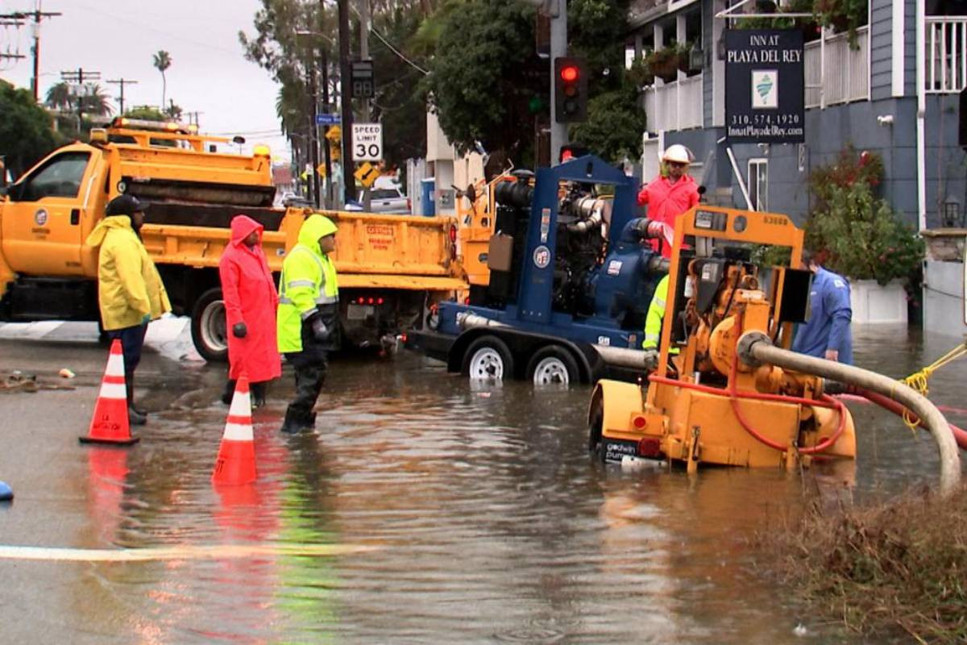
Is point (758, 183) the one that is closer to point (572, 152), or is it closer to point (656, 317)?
point (572, 152)

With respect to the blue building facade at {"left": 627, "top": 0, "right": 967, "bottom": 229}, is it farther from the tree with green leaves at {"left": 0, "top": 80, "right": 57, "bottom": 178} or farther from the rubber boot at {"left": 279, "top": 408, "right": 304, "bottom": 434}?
the tree with green leaves at {"left": 0, "top": 80, "right": 57, "bottom": 178}

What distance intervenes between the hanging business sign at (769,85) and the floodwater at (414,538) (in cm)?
1079

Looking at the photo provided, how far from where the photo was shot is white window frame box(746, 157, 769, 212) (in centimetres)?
2695

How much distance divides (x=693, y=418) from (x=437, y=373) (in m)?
7.17

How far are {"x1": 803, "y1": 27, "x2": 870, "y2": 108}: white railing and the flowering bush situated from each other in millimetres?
1386

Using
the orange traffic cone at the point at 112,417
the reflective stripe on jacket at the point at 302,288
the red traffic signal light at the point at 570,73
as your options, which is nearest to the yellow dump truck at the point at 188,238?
the red traffic signal light at the point at 570,73

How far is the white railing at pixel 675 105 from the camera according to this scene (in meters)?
31.2

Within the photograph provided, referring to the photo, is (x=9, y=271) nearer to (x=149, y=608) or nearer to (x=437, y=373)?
(x=437, y=373)

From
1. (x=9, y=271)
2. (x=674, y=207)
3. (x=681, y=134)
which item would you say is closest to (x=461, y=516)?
(x=674, y=207)

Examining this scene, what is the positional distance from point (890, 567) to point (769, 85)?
17.5 meters

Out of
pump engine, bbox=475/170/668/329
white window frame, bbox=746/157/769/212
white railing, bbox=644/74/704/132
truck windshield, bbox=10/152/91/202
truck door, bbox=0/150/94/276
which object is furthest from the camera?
white railing, bbox=644/74/704/132

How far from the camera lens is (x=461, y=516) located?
8.51 m

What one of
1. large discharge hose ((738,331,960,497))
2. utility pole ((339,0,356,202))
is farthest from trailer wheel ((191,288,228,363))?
utility pole ((339,0,356,202))

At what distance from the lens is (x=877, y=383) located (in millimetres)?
7984
